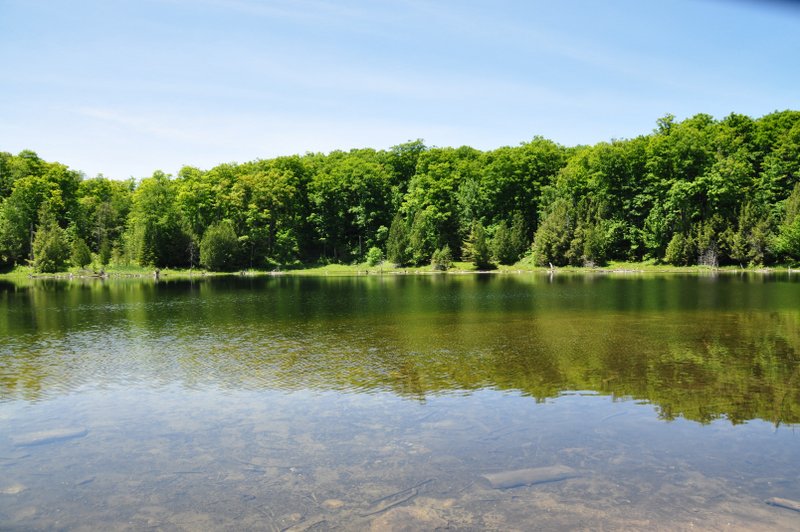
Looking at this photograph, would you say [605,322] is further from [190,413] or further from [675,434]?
[190,413]

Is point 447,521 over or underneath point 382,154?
underneath

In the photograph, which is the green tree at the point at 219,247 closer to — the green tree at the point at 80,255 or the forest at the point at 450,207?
the forest at the point at 450,207

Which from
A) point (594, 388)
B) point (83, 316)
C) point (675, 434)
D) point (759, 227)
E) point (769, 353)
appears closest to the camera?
point (675, 434)

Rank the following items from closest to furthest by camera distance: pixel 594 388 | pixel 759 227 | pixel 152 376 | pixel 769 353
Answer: pixel 594 388 < pixel 152 376 < pixel 769 353 < pixel 759 227

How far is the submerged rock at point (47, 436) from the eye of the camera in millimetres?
12062

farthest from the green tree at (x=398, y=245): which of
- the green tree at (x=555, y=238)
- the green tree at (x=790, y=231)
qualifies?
the green tree at (x=790, y=231)

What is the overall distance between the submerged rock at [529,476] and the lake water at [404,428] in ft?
0.16

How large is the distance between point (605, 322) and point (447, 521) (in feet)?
74.0

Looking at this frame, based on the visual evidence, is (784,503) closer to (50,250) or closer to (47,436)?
(47,436)

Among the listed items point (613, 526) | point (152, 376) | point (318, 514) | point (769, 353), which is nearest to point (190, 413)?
point (152, 376)

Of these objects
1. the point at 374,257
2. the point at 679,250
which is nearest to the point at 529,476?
the point at 679,250

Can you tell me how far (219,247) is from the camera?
9419 centimetres

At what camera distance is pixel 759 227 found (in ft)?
257

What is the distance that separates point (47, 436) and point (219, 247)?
8459cm
